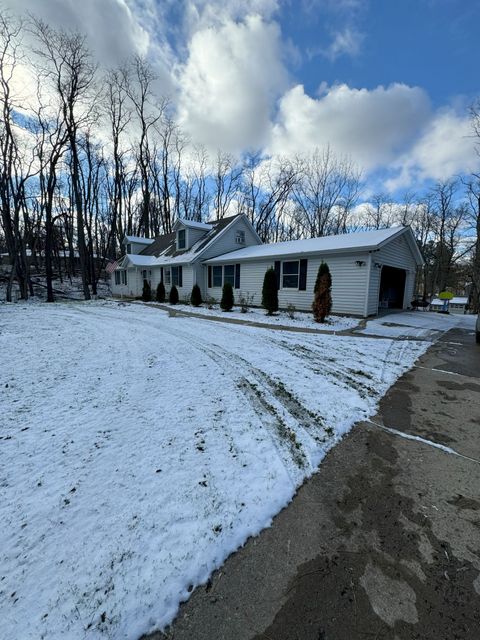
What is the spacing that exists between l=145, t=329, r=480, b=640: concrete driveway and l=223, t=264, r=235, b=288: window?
13.8 m

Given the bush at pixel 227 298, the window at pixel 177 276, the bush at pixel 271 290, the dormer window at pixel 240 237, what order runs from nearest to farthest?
the bush at pixel 271 290 → the bush at pixel 227 298 → the window at pixel 177 276 → the dormer window at pixel 240 237

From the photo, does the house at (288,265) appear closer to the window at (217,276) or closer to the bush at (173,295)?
the window at (217,276)

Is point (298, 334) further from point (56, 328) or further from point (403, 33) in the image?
point (403, 33)

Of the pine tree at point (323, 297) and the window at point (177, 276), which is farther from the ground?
the window at point (177, 276)

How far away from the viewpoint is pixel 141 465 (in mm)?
2418

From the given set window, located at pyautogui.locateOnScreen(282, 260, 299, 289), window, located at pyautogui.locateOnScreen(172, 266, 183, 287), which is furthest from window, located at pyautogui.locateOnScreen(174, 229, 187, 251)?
window, located at pyautogui.locateOnScreen(282, 260, 299, 289)

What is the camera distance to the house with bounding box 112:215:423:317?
1149 centimetres

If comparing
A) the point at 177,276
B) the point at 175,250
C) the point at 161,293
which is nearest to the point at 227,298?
the point at 161,293

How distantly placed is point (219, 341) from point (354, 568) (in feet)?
17.7

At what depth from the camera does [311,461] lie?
2.60 m

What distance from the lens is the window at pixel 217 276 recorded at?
→ 16812mm

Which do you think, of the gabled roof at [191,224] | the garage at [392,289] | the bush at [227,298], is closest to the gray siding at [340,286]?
the bush at [227,298]

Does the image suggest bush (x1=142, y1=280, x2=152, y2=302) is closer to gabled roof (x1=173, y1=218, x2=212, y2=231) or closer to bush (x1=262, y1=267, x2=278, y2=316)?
gabled roof (x1=173, y1=218, x2=212, y2=231)

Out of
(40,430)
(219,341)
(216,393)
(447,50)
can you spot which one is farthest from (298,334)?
(447,50)
